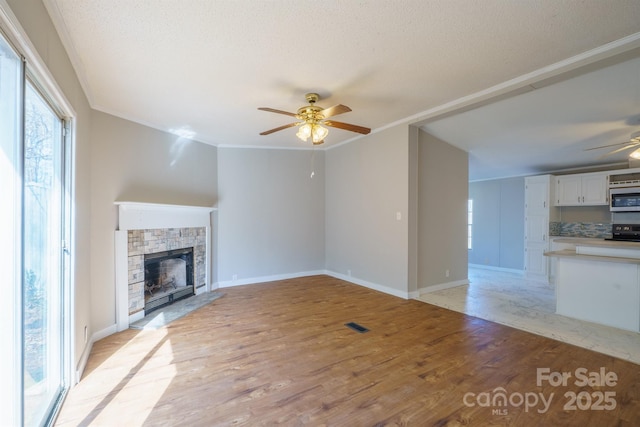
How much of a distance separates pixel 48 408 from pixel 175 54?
2834 millimetres

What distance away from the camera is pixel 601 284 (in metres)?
3.39

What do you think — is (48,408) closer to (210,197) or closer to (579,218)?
(210,197)

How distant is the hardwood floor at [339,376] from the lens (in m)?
1.84

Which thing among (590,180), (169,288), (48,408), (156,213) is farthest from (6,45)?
(590,180)

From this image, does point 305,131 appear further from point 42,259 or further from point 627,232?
point 627,232

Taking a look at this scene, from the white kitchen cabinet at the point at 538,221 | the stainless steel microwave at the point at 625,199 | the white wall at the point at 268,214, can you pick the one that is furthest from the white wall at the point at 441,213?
the stainless steel microwave at the point at 625,199

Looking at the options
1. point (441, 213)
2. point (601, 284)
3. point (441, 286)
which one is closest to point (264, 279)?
point (441, 286)

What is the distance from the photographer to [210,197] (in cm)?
501

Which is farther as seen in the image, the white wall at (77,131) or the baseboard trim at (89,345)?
the baseboard trim at (89,345)

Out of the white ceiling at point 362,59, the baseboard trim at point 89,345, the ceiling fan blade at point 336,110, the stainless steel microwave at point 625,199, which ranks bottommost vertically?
the baseboard trim at point 89,345

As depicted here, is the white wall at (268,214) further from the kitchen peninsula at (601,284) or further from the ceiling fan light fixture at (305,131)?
the kitchen peninsula at (601,284)

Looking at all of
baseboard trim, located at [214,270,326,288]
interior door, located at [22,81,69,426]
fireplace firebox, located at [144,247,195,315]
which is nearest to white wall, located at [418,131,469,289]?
baseboard trim, located at [214,270,326,288]

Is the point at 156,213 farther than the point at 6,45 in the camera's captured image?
Yes

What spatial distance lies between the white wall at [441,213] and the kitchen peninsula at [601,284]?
1.60m
